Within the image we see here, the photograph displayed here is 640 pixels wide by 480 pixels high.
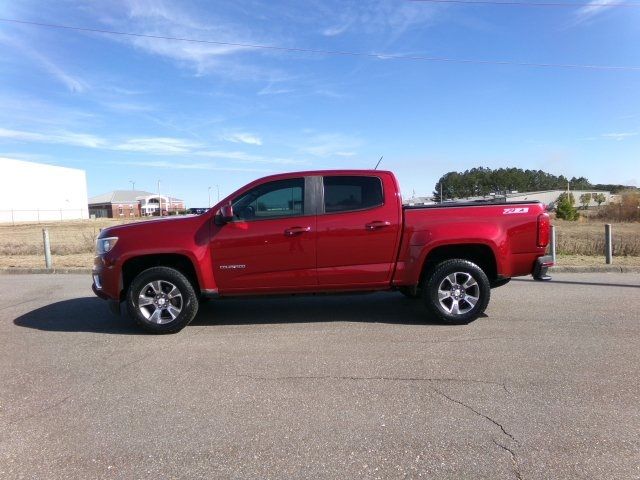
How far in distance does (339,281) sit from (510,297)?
3465 millimetres

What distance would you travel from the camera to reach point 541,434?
11.3 ft

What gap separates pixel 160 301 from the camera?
20.4 feet

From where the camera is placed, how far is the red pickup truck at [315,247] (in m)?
6.16

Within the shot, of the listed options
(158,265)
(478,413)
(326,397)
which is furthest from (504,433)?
(158,265)

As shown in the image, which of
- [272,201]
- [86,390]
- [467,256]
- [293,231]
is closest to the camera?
[86,390]

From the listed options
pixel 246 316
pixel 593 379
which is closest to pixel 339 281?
→ pixel 246 316

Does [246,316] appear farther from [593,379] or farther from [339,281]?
[593,379]

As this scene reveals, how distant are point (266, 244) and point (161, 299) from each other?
148cm

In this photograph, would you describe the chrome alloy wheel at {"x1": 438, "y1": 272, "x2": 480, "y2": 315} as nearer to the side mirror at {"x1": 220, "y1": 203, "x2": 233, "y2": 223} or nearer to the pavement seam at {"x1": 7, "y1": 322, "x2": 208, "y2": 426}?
the side mirror at {"x1": 220, "y1": 203, "x2": 233, "y2": 223}

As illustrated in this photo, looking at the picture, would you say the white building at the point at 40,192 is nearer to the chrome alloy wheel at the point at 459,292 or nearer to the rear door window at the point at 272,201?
the rear door window at the point at 272,201

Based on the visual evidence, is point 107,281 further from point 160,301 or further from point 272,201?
point 272,201

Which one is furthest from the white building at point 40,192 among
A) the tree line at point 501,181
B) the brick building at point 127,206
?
the tree line at point 501,181

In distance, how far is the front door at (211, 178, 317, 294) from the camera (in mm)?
6172

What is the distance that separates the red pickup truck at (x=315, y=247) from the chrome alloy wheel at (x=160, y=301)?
0.01m
